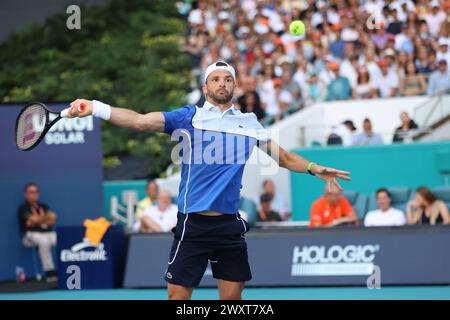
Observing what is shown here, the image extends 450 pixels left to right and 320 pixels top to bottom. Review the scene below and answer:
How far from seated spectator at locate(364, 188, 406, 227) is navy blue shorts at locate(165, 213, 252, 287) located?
22.4ft

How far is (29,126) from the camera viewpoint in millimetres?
7316

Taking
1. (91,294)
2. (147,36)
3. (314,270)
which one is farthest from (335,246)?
(147,36)

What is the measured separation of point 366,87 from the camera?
1802cm

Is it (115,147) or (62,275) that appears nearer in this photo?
(62,275)

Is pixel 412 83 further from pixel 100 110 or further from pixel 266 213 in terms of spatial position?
pixel 100 110

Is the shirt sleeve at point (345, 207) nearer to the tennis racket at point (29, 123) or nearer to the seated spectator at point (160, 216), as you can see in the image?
the seated spectator at point (160, 216)

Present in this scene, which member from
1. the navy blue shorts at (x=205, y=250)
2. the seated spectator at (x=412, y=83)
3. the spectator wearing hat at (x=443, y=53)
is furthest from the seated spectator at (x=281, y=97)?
the navy blue shorts at (x=205, y=250)

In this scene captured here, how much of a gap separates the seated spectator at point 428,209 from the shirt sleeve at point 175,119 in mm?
7038

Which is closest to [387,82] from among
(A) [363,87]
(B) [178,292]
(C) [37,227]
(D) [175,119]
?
(A) [363,87]

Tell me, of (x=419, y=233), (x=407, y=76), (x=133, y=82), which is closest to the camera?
(x=419, y=233)

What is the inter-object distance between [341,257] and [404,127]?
4.45 meters

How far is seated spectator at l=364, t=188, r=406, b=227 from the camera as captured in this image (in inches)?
538
